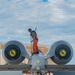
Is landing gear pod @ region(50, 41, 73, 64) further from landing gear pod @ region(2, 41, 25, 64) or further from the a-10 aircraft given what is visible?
landing gear pod @ region(2, 41, 25, 64)

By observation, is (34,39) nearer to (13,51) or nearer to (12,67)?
(13,51)

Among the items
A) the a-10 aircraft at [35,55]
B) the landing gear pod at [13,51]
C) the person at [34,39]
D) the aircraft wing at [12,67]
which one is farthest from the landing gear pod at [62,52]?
the aircraft wing at [12,67]

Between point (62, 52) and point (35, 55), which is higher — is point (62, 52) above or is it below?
above

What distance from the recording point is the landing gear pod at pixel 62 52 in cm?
1948

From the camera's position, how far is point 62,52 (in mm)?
19500

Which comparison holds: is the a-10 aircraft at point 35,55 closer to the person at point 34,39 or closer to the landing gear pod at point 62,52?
the landing gear pod at point 62,52

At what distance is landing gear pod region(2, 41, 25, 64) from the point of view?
19.1 metres

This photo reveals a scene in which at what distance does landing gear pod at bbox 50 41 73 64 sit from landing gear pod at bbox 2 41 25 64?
1823 mm

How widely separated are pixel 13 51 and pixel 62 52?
271 centimetres

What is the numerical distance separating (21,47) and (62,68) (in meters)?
2.56

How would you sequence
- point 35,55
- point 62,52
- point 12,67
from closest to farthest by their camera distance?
point 12,67 → point 35,55 → point 62,52

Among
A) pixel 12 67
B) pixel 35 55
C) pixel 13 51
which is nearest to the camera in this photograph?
pixel 12 67

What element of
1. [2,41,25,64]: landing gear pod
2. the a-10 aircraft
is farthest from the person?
[2,41,25,64]: landing gear pod

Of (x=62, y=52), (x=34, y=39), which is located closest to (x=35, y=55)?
(x=34, y=39)
